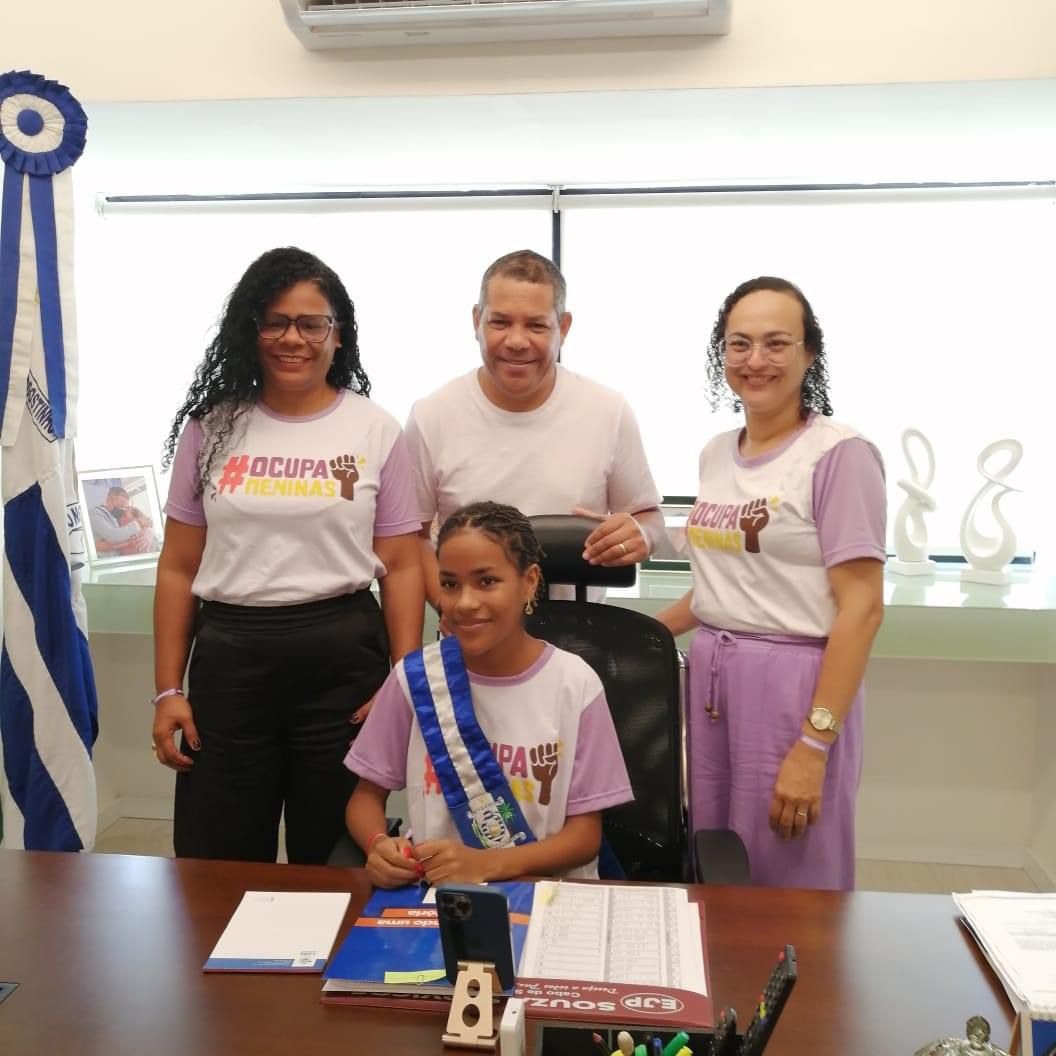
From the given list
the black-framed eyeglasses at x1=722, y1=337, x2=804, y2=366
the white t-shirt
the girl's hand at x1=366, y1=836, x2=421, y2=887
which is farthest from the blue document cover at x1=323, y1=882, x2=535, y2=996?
the black-framed eyeglasses at x1=722, y1=337, x2=804, y2=366

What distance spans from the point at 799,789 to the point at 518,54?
5.88 ft

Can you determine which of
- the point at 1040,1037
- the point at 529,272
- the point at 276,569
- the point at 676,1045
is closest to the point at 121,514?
the point at 276,569

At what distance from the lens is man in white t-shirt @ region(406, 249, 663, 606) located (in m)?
1.85

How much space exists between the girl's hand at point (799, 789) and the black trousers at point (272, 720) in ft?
2.53

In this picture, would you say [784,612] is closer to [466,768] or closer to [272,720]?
[466,768]

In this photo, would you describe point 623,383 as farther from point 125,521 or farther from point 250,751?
point 250,751

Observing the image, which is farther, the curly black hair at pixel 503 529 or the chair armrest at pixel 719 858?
the curly black hair at pixel 503 529

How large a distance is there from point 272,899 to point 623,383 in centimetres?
253

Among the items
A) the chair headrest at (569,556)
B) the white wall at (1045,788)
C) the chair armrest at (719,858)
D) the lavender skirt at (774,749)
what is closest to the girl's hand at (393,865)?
the chair armrest at (719,858)

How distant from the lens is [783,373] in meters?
1.75

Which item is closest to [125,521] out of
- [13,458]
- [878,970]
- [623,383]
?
[13,458]

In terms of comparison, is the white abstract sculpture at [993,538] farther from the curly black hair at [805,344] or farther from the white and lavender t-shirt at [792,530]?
the white and lavender t-shirt at [792,530]

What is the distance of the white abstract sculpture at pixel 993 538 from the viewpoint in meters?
2.98

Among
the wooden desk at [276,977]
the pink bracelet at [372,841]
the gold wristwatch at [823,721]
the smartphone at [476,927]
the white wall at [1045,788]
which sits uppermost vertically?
the gold wristwatch at [823,721]
